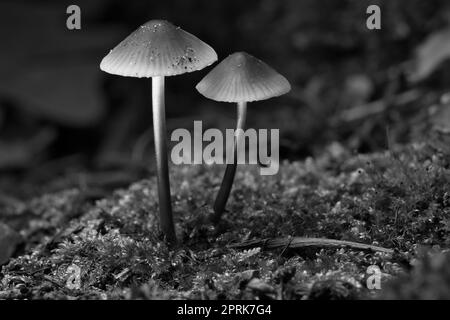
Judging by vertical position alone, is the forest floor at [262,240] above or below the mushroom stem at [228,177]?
below

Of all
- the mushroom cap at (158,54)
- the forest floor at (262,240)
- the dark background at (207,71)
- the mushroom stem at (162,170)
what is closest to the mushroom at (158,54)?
the mushroom cap at (158,54)

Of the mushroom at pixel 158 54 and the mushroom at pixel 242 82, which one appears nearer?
the mushroom at pixel 158 54

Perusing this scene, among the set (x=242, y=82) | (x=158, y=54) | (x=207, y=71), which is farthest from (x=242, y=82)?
(x=207, y=71)

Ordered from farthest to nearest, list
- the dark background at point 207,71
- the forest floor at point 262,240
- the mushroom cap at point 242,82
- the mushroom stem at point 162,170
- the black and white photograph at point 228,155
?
the dark background at point 207,71 → the mushroom stem at point 162,170 → the mushroom cap at point 242,82 → the black and white photograph at point 228,155 → the forest floor at point 262,240

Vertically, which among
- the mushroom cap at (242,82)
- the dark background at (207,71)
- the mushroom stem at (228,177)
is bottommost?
the mushroom stem at (228,177)

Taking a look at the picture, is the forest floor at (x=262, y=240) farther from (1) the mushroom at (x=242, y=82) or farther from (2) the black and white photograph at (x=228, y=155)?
(1) the mushroom at (x=242, y=82)

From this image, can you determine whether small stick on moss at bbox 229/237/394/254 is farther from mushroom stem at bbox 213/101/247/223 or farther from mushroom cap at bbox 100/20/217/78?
mushroom cap at bbox 100/20/217/78

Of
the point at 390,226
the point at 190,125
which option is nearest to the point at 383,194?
the point at 390,226
